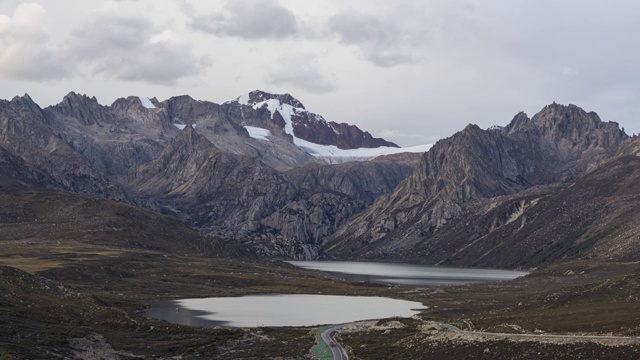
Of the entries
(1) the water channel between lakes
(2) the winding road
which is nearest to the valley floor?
(2) the winding road

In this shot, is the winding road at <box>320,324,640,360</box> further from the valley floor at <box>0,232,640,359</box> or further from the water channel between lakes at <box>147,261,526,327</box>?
the water channel between lakes at <box>147,261,526,327</box>

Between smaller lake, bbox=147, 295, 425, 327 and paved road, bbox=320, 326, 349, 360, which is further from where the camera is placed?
smaller lake, bbox=147, 295, 425, 327

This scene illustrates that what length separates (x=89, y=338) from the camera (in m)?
110

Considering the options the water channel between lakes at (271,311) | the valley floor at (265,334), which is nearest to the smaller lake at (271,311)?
the water channel between lakes at (271,311)

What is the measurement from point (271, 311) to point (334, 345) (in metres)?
61.6

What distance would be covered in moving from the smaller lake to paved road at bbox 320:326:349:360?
18.4 meters

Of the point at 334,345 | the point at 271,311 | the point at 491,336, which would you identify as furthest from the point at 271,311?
the point at 491,336

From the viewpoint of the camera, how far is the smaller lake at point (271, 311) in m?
146

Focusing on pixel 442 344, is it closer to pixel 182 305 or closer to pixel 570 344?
pixel 570 344

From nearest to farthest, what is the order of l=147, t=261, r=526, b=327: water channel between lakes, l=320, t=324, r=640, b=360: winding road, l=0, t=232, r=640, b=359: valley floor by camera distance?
l=320, t=324, r=640, b=360: winding road, l=0, t=232, r=640, b=359: valley floor, l=147, t=261, r=526, b=327: water channel between lakes

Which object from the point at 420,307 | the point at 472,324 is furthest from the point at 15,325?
the point at 420,307

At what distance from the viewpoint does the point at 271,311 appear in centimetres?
16762

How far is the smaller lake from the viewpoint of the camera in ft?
478

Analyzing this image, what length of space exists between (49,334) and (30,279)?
1986 inches
